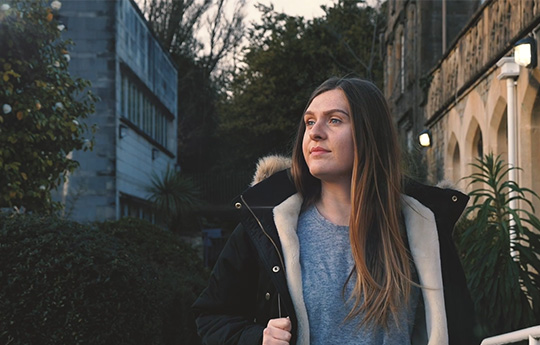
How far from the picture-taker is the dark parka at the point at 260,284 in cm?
282

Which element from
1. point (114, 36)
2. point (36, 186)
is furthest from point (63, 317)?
point (114, 36)

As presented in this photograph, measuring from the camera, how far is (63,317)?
558cm

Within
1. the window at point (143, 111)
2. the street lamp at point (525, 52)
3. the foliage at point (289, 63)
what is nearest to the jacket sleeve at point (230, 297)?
the street lamp at point (525, 52)

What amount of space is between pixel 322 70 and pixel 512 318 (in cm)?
2947

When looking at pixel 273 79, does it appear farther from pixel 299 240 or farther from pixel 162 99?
pixel 299 240

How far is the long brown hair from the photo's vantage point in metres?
2.73

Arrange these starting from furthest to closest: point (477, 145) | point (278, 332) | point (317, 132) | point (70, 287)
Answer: point (477, 145) → point (70, 287) → point (317, 132) → point (278, 332)

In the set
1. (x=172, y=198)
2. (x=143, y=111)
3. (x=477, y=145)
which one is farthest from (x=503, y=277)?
(x=143, y=111)

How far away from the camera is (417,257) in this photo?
285 centimetres

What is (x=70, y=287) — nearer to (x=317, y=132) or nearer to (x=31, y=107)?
(x=317, y=132)

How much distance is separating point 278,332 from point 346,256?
14.0 inches

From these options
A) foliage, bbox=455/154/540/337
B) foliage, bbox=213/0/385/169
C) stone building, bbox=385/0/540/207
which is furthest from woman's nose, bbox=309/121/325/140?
foliage, bbox=213/0/385/169

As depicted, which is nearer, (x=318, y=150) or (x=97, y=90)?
(x=318, y=150)

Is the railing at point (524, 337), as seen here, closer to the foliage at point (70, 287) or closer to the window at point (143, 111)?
the foliage at point (70, 287)
